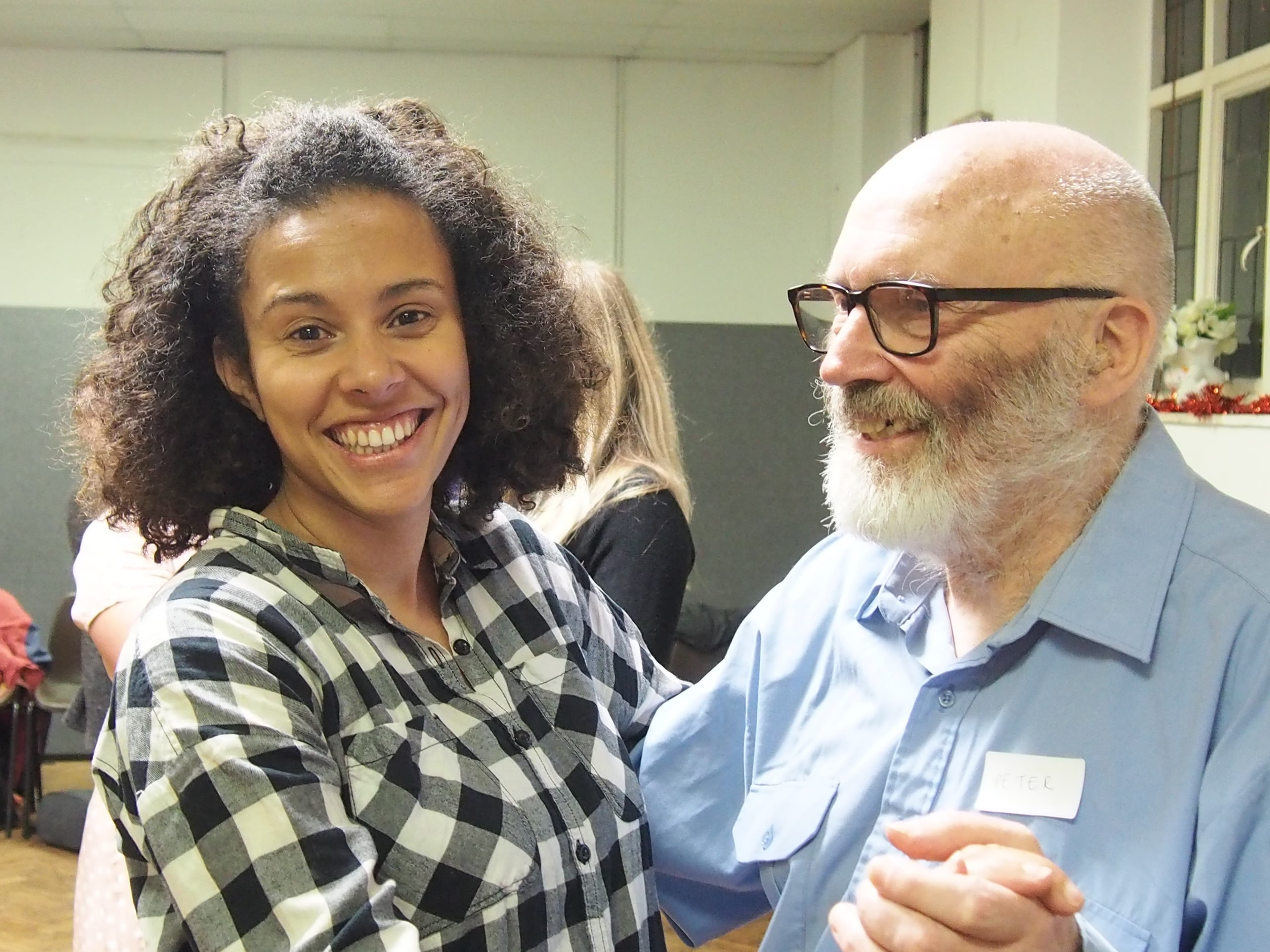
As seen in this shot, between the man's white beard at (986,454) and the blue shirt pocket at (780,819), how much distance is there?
30 cm

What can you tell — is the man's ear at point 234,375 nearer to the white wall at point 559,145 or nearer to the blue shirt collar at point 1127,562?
the blue shirt collar at point 1127,562

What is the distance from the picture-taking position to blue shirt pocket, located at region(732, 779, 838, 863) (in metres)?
1.37

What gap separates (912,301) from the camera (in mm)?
1324

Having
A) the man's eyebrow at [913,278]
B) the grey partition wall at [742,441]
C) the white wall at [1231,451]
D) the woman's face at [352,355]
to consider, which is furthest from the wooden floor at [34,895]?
the white wall at [1231,451]

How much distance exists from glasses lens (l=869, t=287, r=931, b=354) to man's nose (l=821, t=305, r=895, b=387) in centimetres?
1

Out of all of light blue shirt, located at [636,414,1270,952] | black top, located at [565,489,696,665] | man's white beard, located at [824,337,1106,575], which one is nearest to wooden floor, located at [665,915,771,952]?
black top, located at [565,489,696,665]

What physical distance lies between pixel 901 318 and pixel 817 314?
20 cm

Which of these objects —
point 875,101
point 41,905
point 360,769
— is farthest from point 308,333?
point 875,101

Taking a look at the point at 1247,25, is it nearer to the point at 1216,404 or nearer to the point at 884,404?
the point at 1216,404

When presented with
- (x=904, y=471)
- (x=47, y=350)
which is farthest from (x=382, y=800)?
(x=47, y=350)

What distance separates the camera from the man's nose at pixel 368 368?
125 cm

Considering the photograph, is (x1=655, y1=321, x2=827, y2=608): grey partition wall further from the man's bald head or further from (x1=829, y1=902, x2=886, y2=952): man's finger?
(x1=829, y1=902, x2=886, y2=952): man's finger

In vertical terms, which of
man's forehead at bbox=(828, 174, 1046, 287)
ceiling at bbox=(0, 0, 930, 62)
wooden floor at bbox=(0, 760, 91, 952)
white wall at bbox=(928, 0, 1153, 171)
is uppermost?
ceiling at bbox=(0, 0, 930, 62)

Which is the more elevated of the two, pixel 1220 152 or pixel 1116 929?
pixel 1220 152
